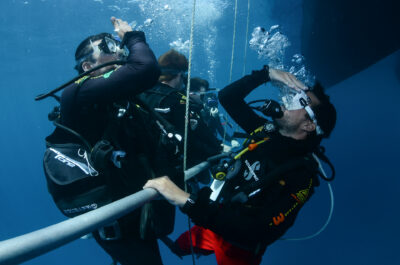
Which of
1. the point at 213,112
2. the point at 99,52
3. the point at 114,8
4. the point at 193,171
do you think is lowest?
the point at 213,112

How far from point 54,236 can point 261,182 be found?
1.46 meters

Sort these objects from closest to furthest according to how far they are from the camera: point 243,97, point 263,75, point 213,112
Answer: point 263,75, point 243,97, point 213,112

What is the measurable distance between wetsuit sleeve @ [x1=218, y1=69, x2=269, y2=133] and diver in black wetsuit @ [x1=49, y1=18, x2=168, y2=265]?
1.40m

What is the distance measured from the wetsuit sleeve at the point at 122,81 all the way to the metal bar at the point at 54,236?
0.70 m

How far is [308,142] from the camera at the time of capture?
205cm

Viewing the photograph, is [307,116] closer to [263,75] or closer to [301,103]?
[301,103]

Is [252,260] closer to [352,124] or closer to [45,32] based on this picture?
[45,32]

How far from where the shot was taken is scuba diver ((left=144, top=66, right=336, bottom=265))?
5.01 feet

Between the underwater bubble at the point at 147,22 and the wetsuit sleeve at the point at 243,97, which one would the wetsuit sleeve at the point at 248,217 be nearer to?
the wetsuit sleeve at the point at 243,97

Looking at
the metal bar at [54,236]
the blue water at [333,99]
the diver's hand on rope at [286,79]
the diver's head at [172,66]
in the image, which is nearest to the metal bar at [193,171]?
the metal bar at [54,236]

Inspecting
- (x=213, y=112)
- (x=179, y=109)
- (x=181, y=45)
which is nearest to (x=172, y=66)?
(x=179, y=109)

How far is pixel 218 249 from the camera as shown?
2.29m

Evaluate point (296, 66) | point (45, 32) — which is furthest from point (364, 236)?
point (45, 32)

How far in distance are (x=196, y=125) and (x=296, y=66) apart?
1834 cm
